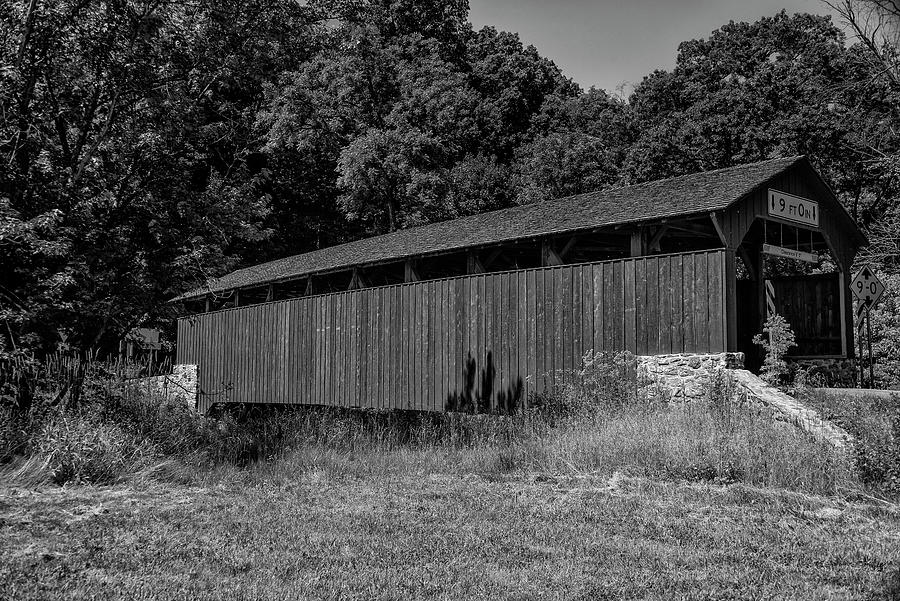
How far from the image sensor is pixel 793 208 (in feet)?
37.1

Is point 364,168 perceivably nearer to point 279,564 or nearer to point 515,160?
point 515,160

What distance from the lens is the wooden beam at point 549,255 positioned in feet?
38.3

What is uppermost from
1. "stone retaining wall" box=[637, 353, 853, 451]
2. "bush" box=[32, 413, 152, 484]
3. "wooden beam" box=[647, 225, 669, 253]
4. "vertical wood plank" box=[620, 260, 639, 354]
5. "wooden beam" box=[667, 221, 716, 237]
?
"wooden beam" box=[667, 221, 716, 237]

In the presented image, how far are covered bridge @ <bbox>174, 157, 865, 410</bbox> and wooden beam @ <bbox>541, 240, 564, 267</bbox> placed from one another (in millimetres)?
26

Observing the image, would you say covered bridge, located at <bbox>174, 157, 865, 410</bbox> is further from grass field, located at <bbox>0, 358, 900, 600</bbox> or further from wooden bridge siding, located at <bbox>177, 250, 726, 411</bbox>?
grass field, located at <bbox>0, 358, 900, 600</bbox>

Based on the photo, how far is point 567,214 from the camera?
12.1 m

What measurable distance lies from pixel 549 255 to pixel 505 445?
3.55 metres

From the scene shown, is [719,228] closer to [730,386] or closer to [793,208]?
[730,386]

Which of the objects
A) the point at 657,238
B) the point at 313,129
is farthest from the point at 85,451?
the point at 313,129

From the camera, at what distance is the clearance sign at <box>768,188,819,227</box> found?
35.8 feet

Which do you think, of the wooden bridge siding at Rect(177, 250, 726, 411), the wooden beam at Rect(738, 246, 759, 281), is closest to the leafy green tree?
the wooden bridge siding at Rect(177, 250, 726, 411)

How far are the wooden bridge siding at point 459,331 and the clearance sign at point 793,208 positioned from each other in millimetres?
1803

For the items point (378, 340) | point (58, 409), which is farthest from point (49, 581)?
point (378, 340)

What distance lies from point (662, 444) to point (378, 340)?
301 inches
